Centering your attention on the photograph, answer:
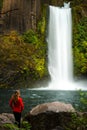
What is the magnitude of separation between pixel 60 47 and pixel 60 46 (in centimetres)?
16

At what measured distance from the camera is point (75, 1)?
59.4 meters

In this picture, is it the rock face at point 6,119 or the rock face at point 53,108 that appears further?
the rock face at point 53,108

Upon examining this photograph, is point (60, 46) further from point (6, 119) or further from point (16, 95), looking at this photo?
point (16, 95)

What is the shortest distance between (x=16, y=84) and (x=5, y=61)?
3150 millimetres

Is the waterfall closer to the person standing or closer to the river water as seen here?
the river water

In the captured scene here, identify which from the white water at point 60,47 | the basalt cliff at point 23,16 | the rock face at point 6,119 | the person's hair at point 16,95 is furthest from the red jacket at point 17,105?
the basalt cliff at point 23,16

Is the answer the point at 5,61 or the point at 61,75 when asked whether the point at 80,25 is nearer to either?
the point at 61,75

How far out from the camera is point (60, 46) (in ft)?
178

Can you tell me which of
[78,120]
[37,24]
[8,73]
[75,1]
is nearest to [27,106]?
[78,120]

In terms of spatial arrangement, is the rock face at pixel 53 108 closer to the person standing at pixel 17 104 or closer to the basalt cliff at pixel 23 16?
the person standing at pixel 17 104

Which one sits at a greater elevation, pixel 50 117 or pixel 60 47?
pixel 50 117

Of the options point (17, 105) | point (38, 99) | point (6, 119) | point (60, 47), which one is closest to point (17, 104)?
point (17, 105)

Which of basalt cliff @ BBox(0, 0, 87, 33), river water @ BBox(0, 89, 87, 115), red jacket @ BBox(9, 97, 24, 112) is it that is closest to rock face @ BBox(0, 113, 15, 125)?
red jacket @ BBox(9, 97, 24, 112)

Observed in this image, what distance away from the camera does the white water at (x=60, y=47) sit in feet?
169
